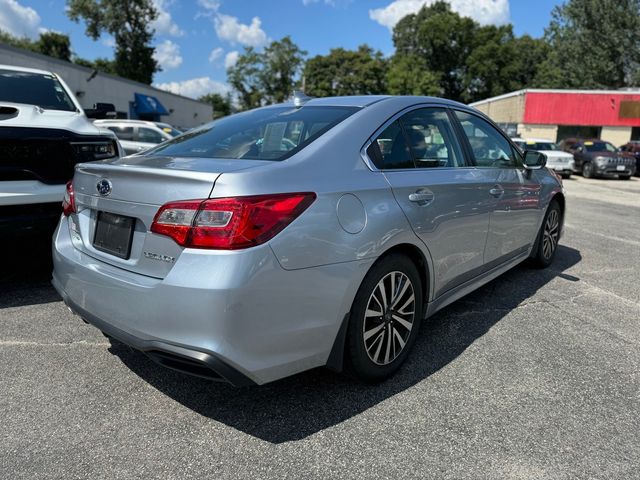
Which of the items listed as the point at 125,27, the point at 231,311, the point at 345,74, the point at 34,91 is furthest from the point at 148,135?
the point at 345,74

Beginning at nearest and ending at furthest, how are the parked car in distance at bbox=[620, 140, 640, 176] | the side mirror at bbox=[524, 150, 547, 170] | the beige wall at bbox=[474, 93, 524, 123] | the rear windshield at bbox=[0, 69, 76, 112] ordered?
1. the side mirror at bbox=[524, 150, 547, 170]
2. the rear windshield at bbox=[0, 69, 76, 112]
3. the parked car in distance at bbox=[620, 140, 640, 176]
4. the beige wall at bbox=[474, 93, 524, 123]

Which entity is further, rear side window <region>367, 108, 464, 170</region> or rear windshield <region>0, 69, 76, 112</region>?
rear windshield <region>0, 69, 76, 112</region>

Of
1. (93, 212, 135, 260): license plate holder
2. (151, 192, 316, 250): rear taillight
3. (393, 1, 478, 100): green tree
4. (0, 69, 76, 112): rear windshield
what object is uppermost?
(393, 1, 478, 100): green tree

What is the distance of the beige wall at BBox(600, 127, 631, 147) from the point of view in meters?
36.7

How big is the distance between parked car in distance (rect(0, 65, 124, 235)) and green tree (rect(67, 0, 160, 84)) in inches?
2063

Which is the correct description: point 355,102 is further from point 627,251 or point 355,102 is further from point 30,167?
point 627,251

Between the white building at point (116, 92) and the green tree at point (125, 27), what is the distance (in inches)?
423

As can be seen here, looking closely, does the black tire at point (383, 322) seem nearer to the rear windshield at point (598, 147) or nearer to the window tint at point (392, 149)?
the window tint at point (392, 149)

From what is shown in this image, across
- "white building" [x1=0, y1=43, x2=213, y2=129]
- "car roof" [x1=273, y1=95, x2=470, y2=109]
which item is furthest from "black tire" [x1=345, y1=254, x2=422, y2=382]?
"white building" [x1=0, y1=43, x2=213, y2=129]

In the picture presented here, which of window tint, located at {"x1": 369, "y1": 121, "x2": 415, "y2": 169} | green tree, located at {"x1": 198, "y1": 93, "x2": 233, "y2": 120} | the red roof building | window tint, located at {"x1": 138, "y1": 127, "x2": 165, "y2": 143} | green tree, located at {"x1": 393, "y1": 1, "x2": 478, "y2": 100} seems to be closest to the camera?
window tint, located at {"x1": 369, "y1": 121, "x2": 415, "y2": 169}

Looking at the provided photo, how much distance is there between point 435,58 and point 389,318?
74308mm

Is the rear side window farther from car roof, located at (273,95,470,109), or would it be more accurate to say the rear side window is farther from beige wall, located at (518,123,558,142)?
beige wall, located at (518,123,558,142)

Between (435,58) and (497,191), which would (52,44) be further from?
(497,191)

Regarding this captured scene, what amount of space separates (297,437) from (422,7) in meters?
94.6
